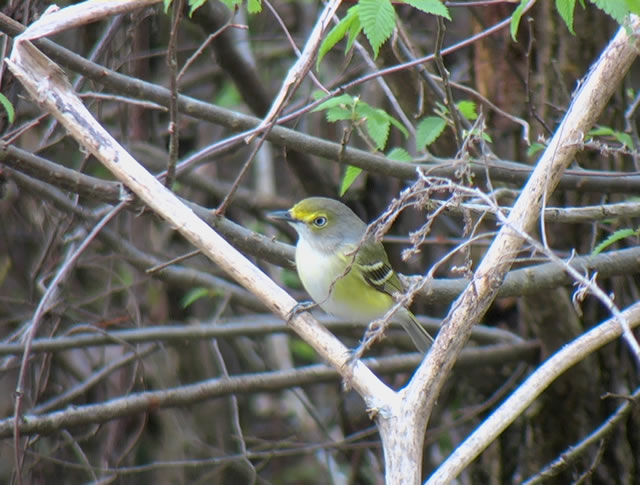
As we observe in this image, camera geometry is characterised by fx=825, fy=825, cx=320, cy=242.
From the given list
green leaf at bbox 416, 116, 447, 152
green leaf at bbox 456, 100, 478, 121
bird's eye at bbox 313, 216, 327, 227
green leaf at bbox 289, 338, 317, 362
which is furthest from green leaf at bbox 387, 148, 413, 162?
green leaf at bbox 289, 338, 317, 362

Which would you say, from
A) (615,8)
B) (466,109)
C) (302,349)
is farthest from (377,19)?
(302,349)

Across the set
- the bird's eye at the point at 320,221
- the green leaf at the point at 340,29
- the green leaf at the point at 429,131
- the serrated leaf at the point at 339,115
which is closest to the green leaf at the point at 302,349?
the bird's eye at the point at 320,221

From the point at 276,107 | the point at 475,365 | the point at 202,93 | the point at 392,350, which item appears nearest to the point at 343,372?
the point at 276,107

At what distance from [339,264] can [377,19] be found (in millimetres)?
1671

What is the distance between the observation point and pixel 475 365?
512cm

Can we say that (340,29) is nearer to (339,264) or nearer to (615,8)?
(615,8)

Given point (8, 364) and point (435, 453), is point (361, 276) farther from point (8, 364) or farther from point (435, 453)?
point (435, 453)

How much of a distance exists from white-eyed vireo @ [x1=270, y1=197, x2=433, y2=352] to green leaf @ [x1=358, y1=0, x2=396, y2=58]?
1442mm

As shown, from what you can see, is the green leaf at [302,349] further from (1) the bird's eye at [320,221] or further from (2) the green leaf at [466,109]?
(2) the green leaf at [466,109]

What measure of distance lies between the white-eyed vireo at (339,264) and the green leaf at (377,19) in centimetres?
144

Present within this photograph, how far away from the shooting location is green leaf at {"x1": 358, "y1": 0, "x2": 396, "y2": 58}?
2.78m

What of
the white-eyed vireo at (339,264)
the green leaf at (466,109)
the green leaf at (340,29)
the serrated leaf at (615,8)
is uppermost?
the green leaf at (466,109)

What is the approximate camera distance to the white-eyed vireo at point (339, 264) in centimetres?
411

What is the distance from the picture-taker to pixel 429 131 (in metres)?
3.80
